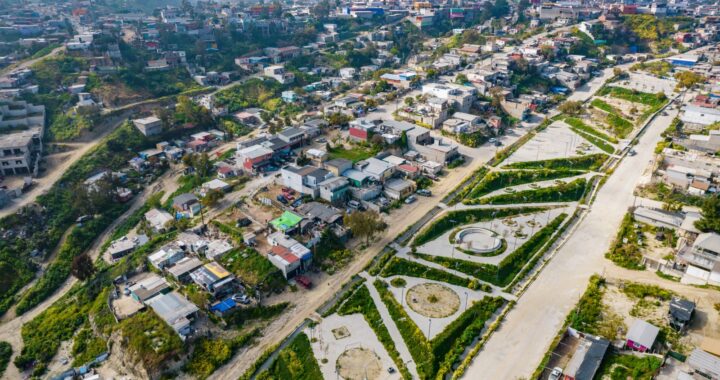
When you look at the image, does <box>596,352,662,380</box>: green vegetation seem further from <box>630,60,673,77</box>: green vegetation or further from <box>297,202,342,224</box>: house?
<box>630,60,673,77</box>: green vegetation

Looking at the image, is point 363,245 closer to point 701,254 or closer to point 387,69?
point 701,254

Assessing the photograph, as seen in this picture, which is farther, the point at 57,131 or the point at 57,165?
the point at 57,131

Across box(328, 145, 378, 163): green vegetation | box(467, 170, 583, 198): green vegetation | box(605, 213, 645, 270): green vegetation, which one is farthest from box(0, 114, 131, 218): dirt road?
box(605, 213, 645, 270): green vegetation

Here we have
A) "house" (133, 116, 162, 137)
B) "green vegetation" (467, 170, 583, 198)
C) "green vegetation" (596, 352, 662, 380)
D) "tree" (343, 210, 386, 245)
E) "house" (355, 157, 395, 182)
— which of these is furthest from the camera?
"house" (133, 116, 162, 137)

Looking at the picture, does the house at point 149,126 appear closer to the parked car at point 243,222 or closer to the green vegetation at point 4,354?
the parked car at point 243,222

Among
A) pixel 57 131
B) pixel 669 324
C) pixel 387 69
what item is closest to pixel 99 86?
pixel 57 131

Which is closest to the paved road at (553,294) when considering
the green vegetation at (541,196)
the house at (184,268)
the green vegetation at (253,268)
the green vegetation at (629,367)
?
the green vegetation at (541,196)
